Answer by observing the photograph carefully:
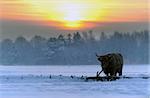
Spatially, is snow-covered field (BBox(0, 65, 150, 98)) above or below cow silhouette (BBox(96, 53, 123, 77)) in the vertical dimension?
below

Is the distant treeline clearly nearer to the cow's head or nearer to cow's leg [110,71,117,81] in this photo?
the cow's head

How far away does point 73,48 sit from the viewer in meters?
5.48

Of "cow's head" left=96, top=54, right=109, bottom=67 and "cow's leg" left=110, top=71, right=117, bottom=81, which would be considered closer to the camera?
"cow's head" left=96, top=54, right=109, bottom=67

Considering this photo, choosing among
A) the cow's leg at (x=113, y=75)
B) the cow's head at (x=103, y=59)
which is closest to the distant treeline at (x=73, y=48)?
the cow's head at (x=103, y=59)

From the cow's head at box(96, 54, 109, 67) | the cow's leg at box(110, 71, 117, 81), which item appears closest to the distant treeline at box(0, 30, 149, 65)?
the cow's head at box(96, 54, 109, 67)

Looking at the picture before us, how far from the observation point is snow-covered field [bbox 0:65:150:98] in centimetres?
539

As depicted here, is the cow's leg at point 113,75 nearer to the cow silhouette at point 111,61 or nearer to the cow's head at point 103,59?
the cow silhouette at point 111,61

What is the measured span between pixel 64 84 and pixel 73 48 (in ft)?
0.88

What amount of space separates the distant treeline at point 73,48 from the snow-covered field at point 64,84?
5 cm

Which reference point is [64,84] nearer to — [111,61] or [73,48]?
[73,48]

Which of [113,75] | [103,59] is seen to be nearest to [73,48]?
[103,59]

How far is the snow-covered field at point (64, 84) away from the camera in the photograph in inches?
212

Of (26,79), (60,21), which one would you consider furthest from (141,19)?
(26,79)

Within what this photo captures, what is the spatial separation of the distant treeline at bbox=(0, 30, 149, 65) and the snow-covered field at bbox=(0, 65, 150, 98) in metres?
0.05
